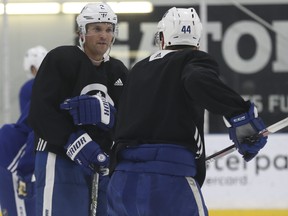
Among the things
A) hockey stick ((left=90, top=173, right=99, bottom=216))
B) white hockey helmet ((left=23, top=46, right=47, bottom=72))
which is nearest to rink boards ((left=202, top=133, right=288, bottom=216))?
white hockey helmet ((left=23, top=46, right=47, bottom=72))

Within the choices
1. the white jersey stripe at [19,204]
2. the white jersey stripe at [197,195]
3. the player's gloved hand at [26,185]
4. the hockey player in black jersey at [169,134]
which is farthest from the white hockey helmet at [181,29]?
the white jersey stripe at [19,204]

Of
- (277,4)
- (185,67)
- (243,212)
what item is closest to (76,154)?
(185,67)

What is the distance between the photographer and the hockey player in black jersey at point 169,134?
3.12 m

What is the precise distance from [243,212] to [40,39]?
7.05ft

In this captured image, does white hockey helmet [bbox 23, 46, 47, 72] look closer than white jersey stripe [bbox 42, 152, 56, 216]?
No

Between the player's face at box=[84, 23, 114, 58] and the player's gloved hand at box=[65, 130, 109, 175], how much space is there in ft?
1.14

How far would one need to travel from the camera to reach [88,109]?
382cm

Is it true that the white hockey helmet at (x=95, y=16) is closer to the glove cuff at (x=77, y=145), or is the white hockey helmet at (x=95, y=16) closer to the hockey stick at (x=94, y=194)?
the glove cuff at (x=77, y=145)

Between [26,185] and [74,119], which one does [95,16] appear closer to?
[74,119]

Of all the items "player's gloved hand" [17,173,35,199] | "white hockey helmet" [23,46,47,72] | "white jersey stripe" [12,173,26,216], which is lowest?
"white jersey stripe" [12,173,26,216]

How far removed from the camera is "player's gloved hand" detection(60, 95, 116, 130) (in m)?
3.80

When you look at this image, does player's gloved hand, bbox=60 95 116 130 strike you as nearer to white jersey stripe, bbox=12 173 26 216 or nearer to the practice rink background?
white jersey stripe, bbox=12 173 26 216

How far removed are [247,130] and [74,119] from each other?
0.94m

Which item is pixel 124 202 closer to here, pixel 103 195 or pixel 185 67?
pixel 185 67
